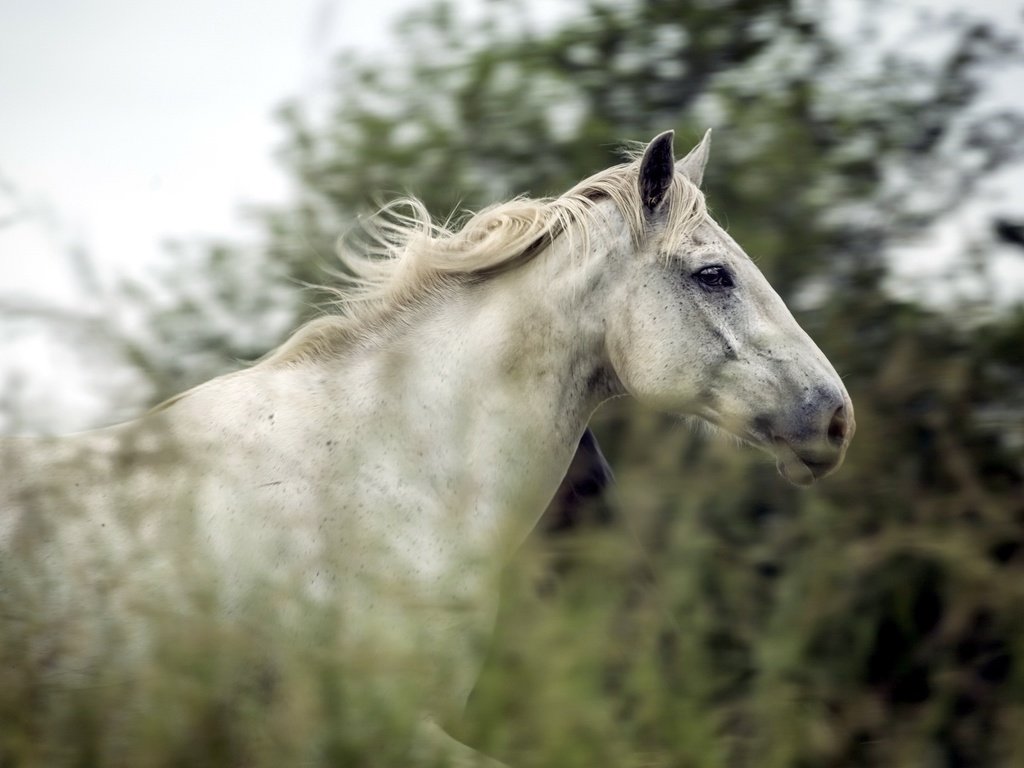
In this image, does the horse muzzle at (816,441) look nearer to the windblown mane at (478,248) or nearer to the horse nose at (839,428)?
the horse nose at (839,428)

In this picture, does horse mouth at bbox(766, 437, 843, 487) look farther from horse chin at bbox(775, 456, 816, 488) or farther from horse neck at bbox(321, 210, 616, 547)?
horse neck at bbox(321, 210, 616, 547)

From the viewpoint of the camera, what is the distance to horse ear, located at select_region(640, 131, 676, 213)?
318cm

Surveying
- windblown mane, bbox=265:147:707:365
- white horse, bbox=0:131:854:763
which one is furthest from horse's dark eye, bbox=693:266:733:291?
windblown mane, bbox=265:147:707:365

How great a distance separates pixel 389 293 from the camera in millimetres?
3271

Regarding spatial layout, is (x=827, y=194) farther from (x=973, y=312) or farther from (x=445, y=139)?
(x=445, y=139)

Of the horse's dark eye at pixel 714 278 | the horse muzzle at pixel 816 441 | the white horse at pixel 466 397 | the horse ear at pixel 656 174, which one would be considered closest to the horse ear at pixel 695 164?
the white horse at pixel 466 397

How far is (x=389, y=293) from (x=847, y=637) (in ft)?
4.80

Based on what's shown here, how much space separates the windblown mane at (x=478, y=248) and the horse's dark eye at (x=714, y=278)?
11 cm

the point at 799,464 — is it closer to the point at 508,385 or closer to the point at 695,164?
the point at 508,385

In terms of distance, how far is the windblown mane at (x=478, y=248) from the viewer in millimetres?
3203

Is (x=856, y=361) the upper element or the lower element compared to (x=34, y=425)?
lower

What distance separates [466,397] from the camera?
10.2 ft

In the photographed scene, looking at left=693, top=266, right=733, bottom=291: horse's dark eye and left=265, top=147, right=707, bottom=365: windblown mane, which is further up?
left=265, top=147, right=707, bottom=365: windblown mane

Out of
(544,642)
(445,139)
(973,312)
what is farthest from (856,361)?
(544,642)
